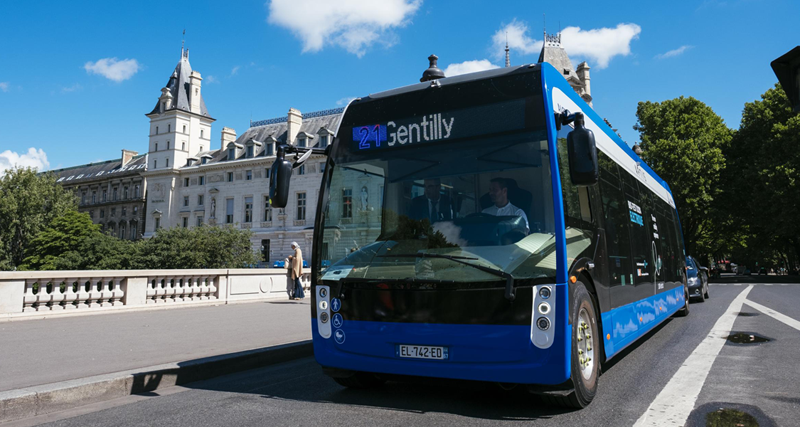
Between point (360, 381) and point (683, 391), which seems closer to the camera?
point (683, 391)

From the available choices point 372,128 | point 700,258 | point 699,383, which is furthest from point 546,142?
point 700,258

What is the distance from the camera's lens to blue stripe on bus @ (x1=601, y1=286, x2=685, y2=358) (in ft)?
18.1

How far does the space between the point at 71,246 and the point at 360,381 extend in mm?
73263

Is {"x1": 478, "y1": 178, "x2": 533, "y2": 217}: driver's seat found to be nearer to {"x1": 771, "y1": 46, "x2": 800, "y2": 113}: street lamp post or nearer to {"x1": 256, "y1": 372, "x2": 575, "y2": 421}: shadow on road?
{"x1": 256, "y1": 372, "x2": 575, "y2": 421}: shadow on road

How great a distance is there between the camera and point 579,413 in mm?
4500

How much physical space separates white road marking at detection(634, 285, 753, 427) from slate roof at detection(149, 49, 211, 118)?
79673mm

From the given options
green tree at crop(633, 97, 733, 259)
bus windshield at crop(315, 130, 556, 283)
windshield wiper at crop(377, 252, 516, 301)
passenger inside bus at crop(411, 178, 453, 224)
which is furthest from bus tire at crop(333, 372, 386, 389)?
green tree at crop(633, 97, 733, 259)

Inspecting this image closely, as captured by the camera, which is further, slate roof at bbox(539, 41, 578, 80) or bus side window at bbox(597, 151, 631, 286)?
slate roof at bbox(539, 41, 578, 80)

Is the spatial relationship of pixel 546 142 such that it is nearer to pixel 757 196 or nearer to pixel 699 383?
pixel 699 383

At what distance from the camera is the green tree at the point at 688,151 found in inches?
1661

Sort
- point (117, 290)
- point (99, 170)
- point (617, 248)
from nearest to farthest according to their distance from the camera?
point (617, 248) → point (117, 290) → point (99, 170)

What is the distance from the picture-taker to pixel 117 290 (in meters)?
12.7

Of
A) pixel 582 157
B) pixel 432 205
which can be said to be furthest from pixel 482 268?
pixel 582 157

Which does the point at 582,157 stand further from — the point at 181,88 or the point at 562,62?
the point at 181,88
